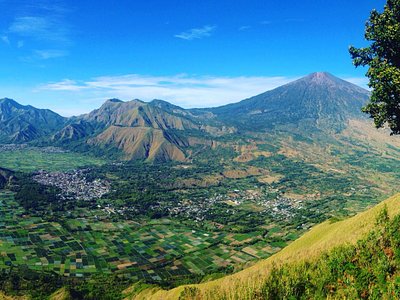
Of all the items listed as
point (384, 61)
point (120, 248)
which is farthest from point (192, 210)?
point (384, 61)

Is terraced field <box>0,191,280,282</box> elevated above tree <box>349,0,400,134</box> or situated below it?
below

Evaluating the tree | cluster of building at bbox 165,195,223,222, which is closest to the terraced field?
cluster of building at bbox 165,195,223,222

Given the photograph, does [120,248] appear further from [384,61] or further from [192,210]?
[384,61]

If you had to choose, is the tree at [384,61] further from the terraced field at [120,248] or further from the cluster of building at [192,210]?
the cluster of building at [192,210]

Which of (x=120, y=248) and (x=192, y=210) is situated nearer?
(x=120, y=248)

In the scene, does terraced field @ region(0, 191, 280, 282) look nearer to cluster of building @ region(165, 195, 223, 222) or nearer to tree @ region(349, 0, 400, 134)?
cluster of building @ region(165, 195, 223, 222)

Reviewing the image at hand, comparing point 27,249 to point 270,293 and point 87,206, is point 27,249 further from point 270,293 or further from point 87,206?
point 270,293
